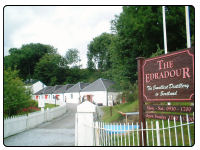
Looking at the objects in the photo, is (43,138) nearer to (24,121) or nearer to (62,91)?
(24,121)

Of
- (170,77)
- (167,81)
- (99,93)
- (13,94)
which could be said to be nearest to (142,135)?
(167,81)

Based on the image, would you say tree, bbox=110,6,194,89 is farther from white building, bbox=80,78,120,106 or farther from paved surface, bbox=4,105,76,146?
white building, bbox=80,78,120,106

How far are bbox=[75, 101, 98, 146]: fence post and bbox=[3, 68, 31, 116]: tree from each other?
655 cm

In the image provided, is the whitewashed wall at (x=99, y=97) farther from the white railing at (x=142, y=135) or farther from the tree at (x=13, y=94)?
the white railing at (x=142, y=135)

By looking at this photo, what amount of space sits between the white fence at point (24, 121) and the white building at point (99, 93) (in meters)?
16.5

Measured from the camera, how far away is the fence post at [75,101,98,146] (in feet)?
15.2

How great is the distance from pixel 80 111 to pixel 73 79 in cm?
3559

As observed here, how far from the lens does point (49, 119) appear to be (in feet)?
48.2

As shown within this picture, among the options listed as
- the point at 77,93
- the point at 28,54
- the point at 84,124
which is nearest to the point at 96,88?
the point at 77,93

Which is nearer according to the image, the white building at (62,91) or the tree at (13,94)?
the tree at (13,94)

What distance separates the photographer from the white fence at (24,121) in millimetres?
8691

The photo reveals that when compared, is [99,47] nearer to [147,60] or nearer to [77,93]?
[77,93]

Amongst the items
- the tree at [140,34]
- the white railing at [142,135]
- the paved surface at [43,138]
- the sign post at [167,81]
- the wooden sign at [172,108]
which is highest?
the tree at [140,34]

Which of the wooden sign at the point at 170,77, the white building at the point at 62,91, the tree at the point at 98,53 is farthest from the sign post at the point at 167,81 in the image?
the tree at the point at 98,53
